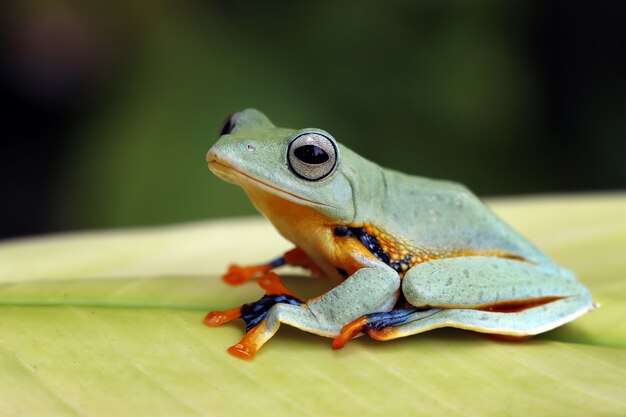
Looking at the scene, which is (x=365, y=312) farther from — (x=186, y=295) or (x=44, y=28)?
(x=44, y=28)

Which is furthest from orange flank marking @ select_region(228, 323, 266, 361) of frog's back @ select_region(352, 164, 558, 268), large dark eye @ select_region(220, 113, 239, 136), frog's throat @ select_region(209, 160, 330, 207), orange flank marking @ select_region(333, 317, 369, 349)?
large dark eye @ select_region(220, 113, 239, 136)

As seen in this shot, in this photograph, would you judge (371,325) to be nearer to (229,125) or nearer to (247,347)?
(247,347)

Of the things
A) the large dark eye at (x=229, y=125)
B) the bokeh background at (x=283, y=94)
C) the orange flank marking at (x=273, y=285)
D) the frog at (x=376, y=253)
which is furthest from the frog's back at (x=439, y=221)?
the bokeh background at (x=283, y=94)

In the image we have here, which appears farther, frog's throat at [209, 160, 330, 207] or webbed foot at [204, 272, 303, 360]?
frog's throat at [209, 160, 330, 207]

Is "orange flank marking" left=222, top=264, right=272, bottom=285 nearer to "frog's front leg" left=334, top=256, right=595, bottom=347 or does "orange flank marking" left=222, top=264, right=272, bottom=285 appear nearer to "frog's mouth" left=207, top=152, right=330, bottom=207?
"frog's mouth" left=207, top=152, right=330, bottom=207

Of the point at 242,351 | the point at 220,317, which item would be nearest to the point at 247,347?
the point at 242,351

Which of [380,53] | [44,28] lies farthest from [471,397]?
[44,28]

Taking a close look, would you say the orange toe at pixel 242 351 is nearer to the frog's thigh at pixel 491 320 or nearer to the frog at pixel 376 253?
the frog at pixel 376 253
